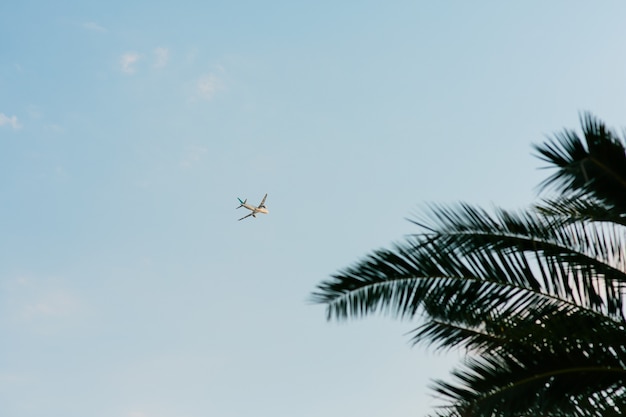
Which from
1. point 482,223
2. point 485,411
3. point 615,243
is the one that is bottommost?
point 485,411

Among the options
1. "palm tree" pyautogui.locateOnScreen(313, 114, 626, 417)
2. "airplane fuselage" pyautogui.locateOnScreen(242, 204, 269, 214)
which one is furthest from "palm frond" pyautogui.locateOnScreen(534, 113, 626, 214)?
"airplane fuselage" pyautogui.locateOnScreen(242, 204, 269, 214)

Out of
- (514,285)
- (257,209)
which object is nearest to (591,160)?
(514,285)

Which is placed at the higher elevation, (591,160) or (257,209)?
(257,209)

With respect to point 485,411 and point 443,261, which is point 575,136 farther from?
point 485,411

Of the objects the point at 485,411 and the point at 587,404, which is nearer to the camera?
the point at 485,411

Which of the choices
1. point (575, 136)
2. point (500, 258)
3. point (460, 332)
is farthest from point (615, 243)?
point (460, 332)

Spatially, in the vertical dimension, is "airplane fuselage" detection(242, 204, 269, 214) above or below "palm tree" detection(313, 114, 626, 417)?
above

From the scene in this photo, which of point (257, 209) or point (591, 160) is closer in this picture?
point (591, 160)

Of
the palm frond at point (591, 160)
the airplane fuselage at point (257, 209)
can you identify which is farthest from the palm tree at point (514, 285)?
the airplane fuselage at point (257, 209)

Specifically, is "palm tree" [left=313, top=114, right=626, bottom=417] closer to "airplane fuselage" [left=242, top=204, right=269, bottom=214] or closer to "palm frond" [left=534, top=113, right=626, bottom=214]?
"palm frond" [left=534, top=113, right=626, bottom=214]

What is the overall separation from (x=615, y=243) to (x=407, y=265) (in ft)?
Result: 6.33

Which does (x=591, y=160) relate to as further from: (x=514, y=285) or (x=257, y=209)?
(x=257, y=209)

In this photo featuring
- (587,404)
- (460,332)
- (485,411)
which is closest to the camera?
(485,411)

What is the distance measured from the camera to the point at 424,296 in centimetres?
747
